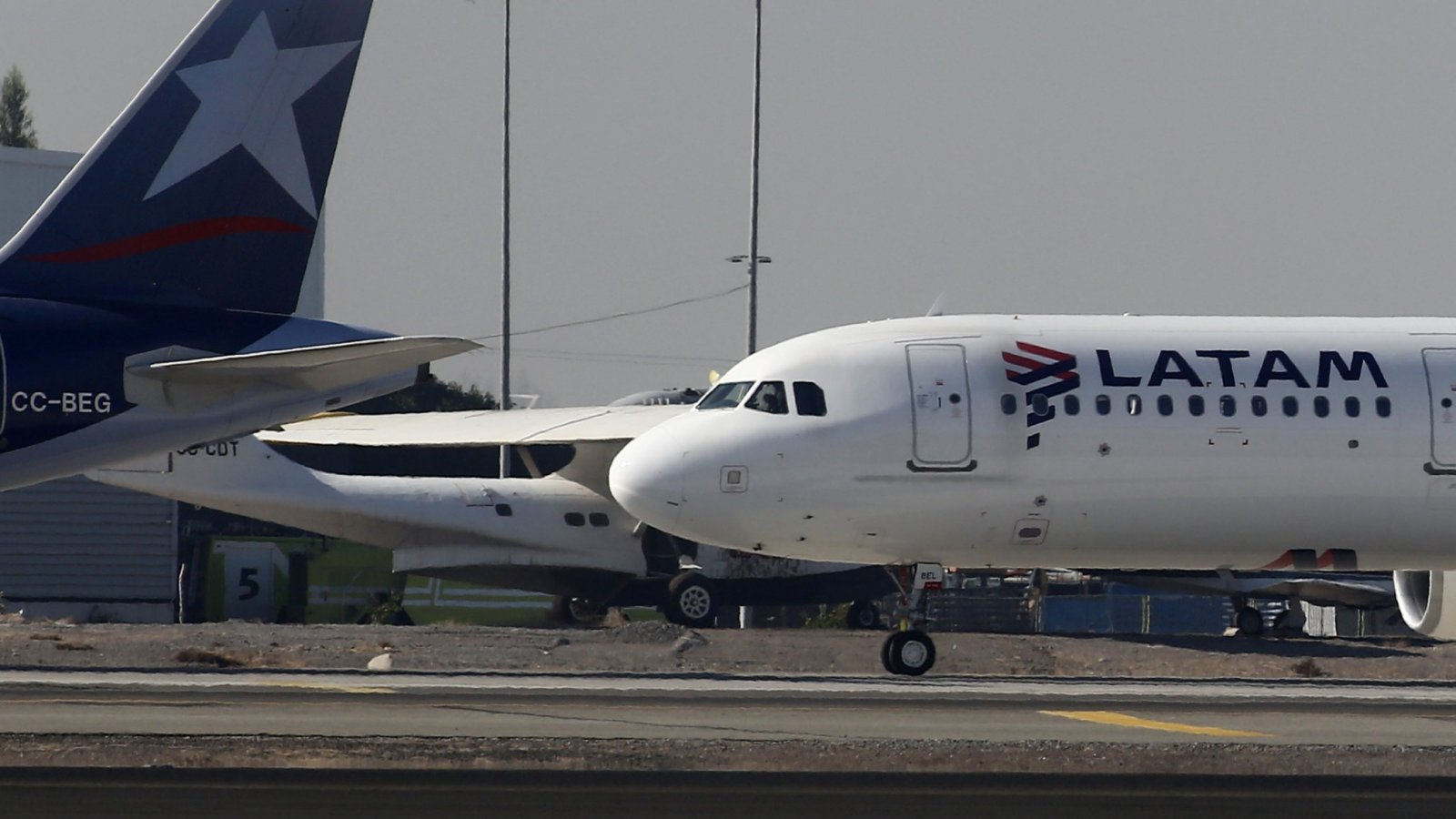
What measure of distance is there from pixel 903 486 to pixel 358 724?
8.48m

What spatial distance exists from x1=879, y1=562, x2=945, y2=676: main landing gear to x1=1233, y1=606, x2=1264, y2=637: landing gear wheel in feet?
69.3

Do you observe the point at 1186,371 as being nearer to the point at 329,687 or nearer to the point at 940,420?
the point at 940,420

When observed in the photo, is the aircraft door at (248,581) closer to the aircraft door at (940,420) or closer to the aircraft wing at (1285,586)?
the aircraft wing at (1285,586)

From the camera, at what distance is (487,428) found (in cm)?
4056

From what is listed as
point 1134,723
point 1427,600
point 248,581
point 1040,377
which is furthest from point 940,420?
point 248,581

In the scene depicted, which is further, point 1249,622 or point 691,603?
point 1249,622

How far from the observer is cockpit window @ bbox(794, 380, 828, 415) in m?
23.0

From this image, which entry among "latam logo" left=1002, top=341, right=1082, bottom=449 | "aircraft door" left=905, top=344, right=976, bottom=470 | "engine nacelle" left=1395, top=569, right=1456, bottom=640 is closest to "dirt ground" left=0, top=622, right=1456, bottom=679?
"engine nacelle" left=1395, top=569, right=1456, bottom=640

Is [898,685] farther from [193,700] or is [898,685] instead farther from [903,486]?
[193,700]

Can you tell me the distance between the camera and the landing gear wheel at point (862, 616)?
1734 inches

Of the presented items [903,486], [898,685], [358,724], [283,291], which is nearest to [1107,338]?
[903,486]

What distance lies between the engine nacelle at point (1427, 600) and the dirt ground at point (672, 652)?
3.08ft

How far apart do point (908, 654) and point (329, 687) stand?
677 cm

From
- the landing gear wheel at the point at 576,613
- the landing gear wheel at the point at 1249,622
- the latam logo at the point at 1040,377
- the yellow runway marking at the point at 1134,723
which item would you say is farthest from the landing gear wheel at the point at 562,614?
the yellow runway marking at the point at 1134,723
